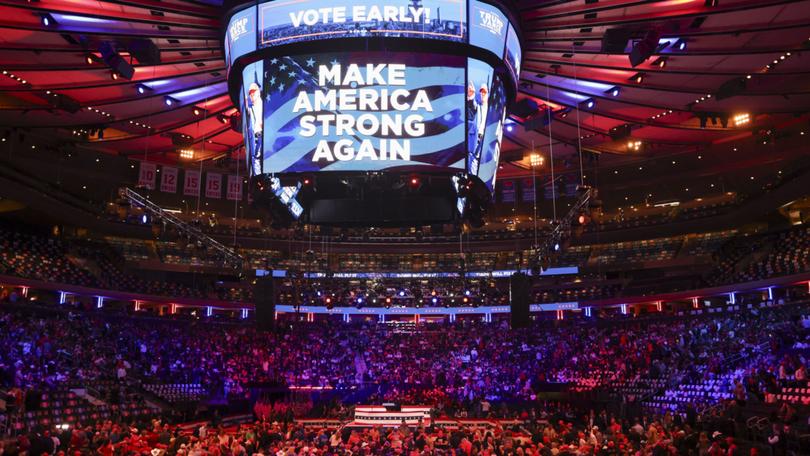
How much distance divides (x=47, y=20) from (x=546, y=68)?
14881 millimetres

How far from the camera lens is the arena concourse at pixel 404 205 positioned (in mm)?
17906

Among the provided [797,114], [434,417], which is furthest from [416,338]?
[797,114]

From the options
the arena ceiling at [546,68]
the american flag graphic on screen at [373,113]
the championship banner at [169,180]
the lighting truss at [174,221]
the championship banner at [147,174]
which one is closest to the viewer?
the american flag graphic on screen at [373,113]

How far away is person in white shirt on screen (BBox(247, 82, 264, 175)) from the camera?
18.5 meters

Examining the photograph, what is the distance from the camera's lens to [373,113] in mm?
17891

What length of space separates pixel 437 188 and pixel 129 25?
10.1 m

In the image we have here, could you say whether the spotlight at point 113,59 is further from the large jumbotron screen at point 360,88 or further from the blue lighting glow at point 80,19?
the large jumbotron screen at point 360,88

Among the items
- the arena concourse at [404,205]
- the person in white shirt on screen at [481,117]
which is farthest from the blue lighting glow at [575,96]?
the person in white shirt on screen at [481,117]

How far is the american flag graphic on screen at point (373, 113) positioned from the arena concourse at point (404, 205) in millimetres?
60

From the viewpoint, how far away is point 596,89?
23438 millimetres

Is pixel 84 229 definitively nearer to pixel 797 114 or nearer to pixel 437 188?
pixel 437 188

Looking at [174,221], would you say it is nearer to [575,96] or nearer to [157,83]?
[157,83]

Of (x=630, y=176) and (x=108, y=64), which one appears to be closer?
(x=108, y=64)

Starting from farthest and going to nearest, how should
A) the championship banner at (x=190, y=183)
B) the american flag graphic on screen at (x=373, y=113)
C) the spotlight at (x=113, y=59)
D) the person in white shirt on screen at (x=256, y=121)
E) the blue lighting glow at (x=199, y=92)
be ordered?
the championship banner at (x=190, y=183), the blue lighting glow at (x=199, y=92), the spotlight at (x=113, y=59), the person in white shirt on screen at (x=256, y=121), the american flag graphic on screen at (x=373, y=113)
